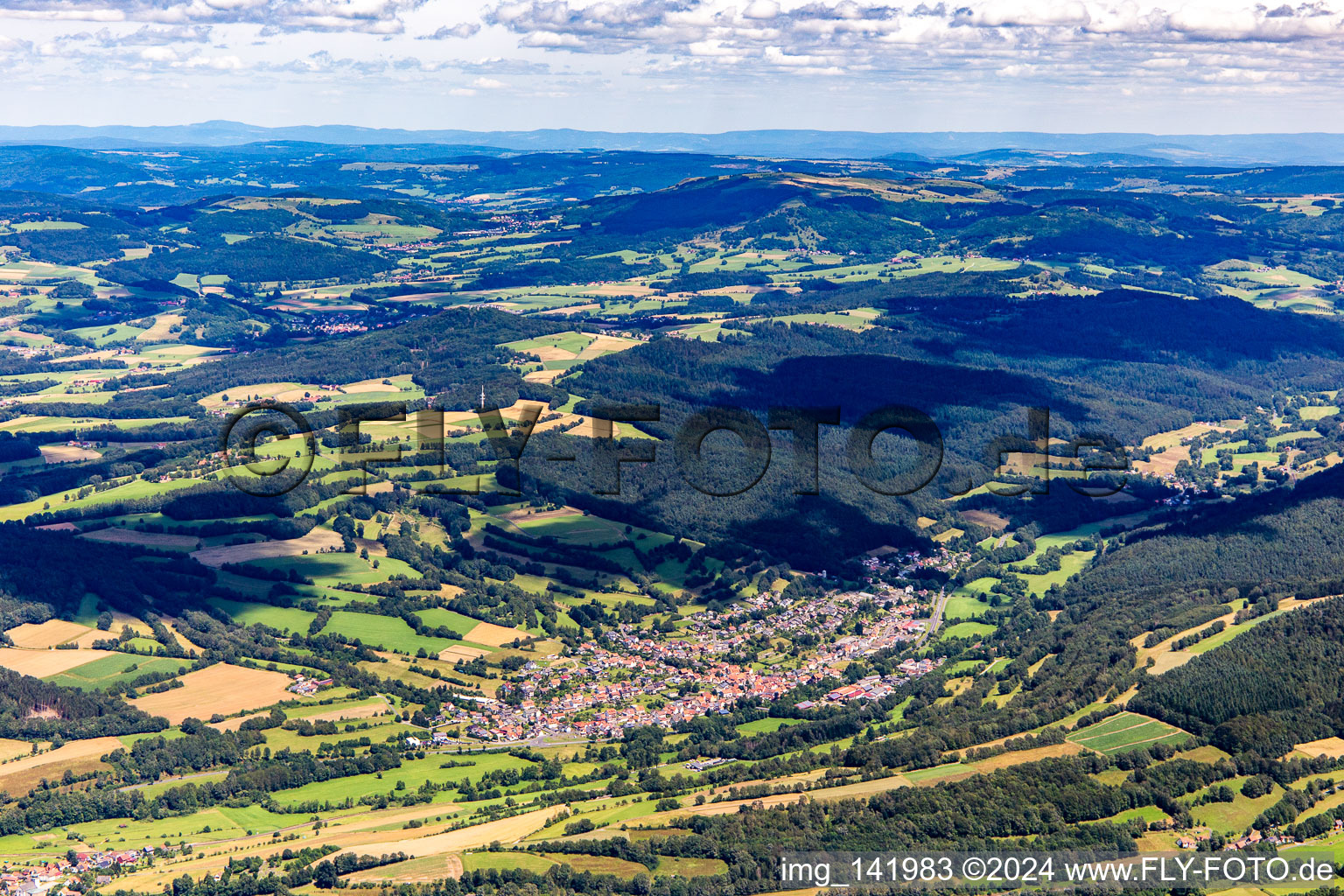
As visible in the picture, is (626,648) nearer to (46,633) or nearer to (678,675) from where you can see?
(678,675)

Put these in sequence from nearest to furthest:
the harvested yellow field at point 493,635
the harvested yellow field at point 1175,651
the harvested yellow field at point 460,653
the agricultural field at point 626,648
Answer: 1. the agricultural field at point 626,648
2. the harvested yellow field at point 1175,651
3. the harvested yellow field at point 460,653
4. the harvested yellow field at point 493,635

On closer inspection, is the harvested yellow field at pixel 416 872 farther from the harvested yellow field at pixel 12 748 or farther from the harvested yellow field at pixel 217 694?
the harvested yellow field at pixel 12 748

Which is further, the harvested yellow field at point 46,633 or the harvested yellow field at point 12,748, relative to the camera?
the harvested yellow field at point 46,633

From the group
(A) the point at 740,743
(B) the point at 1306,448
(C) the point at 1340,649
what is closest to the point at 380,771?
(A) the point at 740,743

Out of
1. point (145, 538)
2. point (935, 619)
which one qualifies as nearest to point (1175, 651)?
point (935, 619)

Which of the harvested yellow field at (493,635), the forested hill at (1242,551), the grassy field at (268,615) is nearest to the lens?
the harvested yellow field at (493,635)

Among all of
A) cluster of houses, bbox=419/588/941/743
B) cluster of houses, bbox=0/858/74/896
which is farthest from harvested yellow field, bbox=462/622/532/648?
cluster of houses, bbox=0/858/74/896

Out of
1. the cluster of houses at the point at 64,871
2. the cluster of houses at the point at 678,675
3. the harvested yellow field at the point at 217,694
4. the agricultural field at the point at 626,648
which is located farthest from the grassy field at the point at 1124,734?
the harvested yellow field at the point at 217,694
